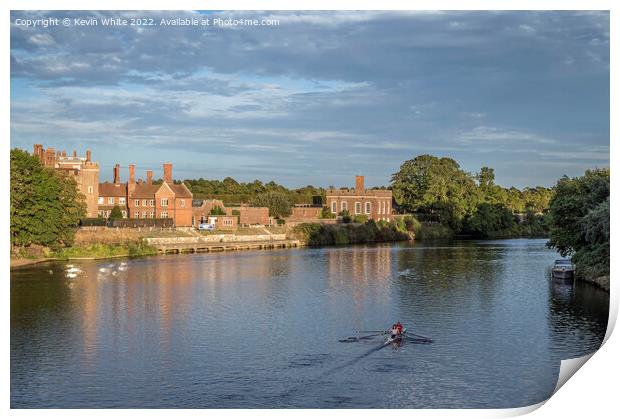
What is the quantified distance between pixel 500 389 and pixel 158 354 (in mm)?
8101

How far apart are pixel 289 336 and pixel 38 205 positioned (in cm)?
2256

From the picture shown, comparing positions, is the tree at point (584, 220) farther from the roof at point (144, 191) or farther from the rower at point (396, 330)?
the roof at point (144, 191)

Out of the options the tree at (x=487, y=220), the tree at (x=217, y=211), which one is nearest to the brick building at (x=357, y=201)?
the tree at (x=487, y=220)

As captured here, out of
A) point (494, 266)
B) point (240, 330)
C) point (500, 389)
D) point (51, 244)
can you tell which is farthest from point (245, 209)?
point (500, 389)

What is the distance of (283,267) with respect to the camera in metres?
38.9

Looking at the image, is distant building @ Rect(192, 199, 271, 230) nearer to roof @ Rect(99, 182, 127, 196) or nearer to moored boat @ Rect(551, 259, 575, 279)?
roof @ Rect(99, 182, 127, 196)

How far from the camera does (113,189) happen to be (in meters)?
62.1

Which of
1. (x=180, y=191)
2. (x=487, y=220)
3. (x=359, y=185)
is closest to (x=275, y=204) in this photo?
(x=359, y=185)

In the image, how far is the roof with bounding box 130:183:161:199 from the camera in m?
59.2

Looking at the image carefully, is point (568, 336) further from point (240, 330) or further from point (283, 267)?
point (283, 267)

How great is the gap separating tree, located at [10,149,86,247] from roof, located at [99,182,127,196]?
18.7 metres

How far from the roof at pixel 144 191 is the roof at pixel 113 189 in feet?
7.06

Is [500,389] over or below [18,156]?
below

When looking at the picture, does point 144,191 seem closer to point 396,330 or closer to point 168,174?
point 168,174
